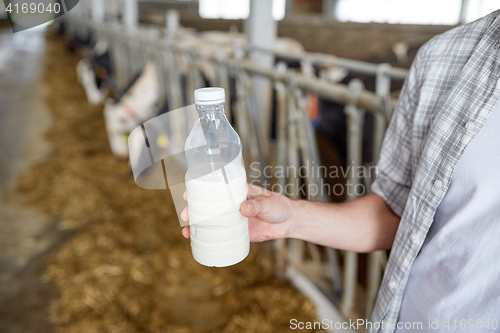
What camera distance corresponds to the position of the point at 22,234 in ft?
9.46

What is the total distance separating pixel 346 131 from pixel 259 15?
1083 mm

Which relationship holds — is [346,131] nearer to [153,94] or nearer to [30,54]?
[153,94]

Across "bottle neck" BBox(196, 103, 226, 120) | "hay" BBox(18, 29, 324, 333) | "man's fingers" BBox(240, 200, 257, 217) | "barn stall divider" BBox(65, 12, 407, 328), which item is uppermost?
"bottle neck" BBox(196, 103, 226, 120)

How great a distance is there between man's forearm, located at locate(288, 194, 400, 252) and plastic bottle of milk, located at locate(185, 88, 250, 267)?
0.71 feet

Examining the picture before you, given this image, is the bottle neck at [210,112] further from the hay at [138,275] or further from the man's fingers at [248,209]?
the hay at [138,275]

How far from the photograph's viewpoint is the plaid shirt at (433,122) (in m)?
0.78

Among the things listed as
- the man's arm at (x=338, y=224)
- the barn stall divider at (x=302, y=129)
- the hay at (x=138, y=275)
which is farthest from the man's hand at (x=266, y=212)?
the hay at (x=138, y=275)

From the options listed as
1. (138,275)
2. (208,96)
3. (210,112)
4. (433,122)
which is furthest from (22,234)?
(433,122)

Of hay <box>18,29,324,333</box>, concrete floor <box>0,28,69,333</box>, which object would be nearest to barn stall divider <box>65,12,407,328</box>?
hay <box>18,29,324,333</box>

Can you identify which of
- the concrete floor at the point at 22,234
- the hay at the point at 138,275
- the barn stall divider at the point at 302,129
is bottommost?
the concrete floor at the point at 22,234

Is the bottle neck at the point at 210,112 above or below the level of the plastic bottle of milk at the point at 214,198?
above

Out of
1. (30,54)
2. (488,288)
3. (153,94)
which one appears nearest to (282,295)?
(488,288)

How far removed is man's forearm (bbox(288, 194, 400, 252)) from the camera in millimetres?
1050

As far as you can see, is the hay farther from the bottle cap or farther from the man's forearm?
the bottle cap
